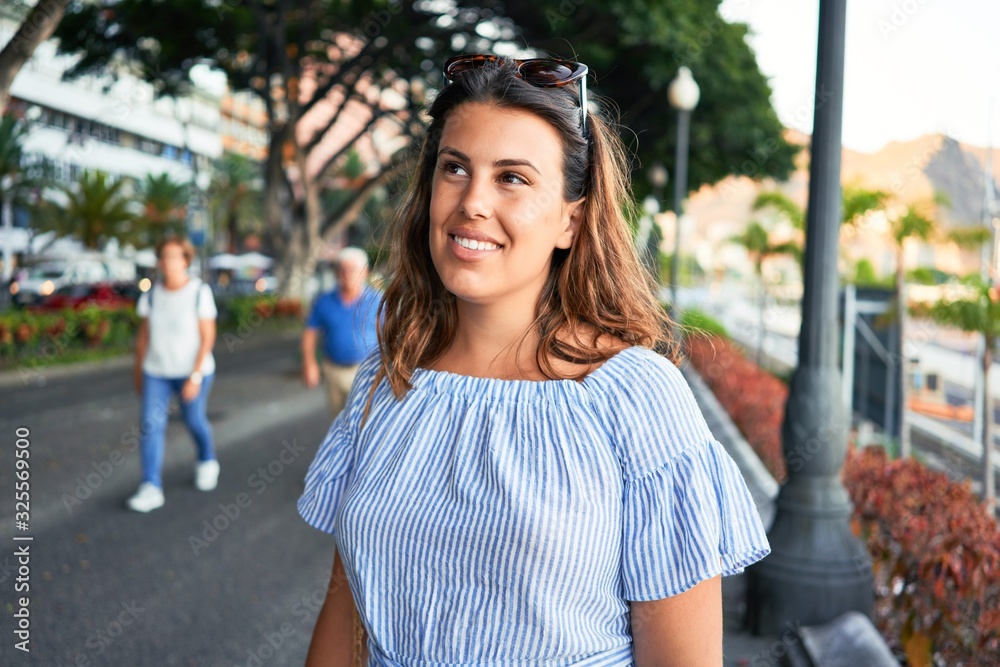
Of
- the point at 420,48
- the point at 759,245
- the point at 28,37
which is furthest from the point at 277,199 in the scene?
the point at 28,37

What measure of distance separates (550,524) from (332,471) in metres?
0.54

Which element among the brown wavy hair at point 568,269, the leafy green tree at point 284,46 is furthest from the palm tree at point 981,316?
the brown wavy hair at point 568,269

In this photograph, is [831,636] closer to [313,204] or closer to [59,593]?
[59,593]

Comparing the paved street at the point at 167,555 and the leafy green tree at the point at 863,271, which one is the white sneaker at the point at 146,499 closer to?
the paved street at the point at 167,555

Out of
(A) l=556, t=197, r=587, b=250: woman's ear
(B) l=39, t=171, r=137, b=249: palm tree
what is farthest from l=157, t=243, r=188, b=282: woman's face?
(B) l=39, t=171, r=137, b=249: palm tree

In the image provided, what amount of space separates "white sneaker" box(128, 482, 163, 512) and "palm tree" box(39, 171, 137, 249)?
2866 cm

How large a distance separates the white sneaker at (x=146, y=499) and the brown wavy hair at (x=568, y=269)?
5.00 m

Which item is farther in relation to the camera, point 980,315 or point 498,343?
point 980,315

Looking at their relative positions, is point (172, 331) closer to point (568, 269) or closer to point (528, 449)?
point (568, 269)

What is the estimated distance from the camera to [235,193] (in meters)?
51.2

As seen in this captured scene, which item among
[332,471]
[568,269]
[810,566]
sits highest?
[568,269]

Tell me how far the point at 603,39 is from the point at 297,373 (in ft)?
27.7

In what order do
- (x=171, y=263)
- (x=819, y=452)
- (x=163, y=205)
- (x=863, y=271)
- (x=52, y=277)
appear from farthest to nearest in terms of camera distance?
(x=163, y=205) < (x=52, y=277) < (x=863, y=271) < (x=171, y=263) < (x=819, y=452)

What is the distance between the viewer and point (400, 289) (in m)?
1.93
